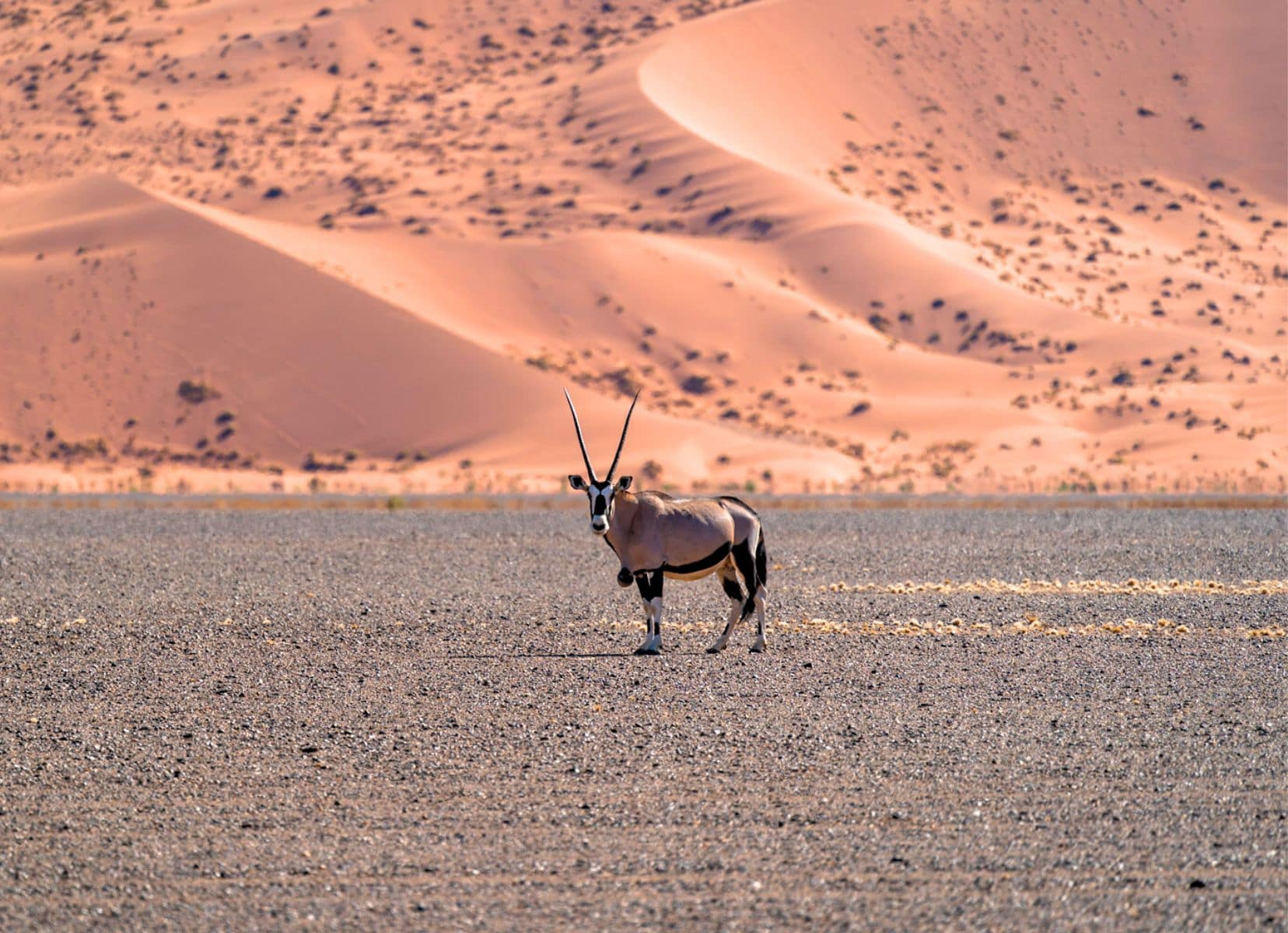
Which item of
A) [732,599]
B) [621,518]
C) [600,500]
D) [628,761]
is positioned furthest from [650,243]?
[628,761]

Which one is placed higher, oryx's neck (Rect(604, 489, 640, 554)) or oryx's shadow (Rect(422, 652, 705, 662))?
oryx's neck (Rect(604, 489, 640, 554))

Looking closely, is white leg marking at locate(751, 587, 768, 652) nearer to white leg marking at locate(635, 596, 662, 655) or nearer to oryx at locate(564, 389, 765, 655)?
oryx at locate(564, 389, 765, 655)

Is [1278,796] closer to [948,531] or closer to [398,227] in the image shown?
[948,531]

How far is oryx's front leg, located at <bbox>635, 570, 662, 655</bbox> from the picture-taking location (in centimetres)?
1305

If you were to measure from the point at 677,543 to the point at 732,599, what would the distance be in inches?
33.5

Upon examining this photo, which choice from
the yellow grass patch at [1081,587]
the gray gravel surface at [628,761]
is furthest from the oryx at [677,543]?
the yellow grass patch at [1081,587]

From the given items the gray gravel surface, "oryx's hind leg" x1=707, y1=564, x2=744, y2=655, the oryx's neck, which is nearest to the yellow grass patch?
the gray gravel surface

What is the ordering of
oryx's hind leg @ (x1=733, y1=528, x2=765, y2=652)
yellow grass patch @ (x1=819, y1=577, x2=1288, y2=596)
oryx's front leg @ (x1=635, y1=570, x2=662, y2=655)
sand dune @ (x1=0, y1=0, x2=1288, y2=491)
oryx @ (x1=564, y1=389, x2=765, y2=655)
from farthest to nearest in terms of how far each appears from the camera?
sand dune @ (x1=0, y1=0, x2=1288, y2=491) < yellow grass patch @ (x1=819, y1=577, x2=1288, y2=596) < oryx's hind leg @ (x1=733, y1=528, x2=765, y2=652) < oryx's front leg @ (x1=635, y1=570, x2=662, y2=655) < oryx @ (x1=564, y1=389, x2=765, y2=655)

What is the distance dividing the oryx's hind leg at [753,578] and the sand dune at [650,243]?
3062cm

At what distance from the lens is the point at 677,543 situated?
12930 millimetres

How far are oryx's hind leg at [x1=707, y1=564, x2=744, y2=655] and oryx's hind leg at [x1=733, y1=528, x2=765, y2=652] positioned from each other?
0.29 feet

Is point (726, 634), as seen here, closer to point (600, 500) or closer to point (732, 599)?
point (732, 599)

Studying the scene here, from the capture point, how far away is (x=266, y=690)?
11.7 metres

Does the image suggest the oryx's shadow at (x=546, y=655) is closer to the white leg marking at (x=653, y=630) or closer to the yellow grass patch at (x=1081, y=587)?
the white leg marking at (x=653, y=630)
